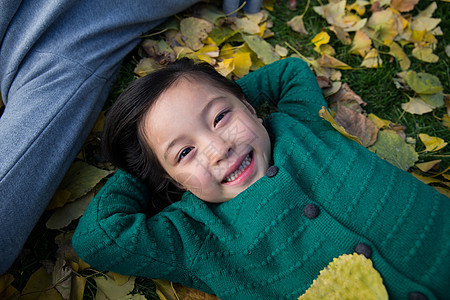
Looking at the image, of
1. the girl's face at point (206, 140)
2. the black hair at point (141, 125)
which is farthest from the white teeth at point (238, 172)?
the black hair at point (141, 125)

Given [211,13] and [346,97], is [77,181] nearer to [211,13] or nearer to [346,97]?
[211,13]

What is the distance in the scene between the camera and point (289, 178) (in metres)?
1.19

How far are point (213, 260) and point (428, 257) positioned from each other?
2.19 feet

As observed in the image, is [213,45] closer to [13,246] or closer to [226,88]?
[226,88]

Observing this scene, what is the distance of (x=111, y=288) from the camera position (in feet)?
4.51

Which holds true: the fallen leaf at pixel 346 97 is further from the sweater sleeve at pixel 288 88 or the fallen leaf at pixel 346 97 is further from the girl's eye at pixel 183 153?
Result: the girl's eye at pixel 183 153

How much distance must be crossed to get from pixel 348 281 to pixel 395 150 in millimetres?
751

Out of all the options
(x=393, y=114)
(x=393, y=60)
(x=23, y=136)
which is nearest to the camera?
(x=23, y=136)

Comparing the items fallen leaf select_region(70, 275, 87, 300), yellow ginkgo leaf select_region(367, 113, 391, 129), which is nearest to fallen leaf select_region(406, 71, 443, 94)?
yellow ginkgo leaf select_region(367, 113, 391, 129)

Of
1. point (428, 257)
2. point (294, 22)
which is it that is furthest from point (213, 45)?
point (428, 257)

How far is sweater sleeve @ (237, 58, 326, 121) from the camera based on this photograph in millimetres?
1490

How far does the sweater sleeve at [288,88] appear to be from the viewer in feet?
4.89

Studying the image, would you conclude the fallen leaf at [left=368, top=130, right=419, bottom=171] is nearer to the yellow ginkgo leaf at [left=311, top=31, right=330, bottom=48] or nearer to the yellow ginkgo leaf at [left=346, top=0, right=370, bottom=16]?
the yellow ginkgo leaf at [left=311, top=31, right=330, bottom=48]

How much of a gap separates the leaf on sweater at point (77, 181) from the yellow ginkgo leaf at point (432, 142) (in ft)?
4.67
